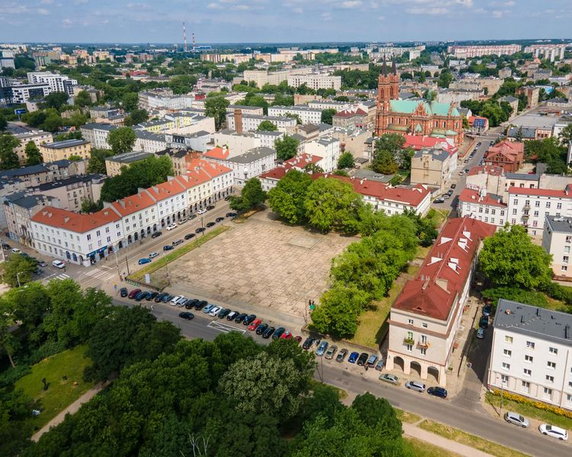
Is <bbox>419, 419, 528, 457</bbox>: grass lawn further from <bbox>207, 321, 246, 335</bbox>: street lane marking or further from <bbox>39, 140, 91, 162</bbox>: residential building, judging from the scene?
<bbox>39, 140, 91, 162</bbox>: residential building

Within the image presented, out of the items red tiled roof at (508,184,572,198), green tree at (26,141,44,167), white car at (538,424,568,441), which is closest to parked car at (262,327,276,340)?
white car at (538,424,568,441)

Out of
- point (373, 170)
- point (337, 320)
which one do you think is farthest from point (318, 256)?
point (373, 170)

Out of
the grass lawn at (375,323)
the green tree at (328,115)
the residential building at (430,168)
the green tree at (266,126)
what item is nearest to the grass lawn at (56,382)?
the grass lawn at (375,323)

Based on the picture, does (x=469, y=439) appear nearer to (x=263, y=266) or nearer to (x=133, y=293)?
(x=263, y=266)

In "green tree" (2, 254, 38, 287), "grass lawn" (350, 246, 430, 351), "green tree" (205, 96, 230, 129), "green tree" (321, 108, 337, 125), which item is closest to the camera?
"grass lawn" (350, 246, 430, 351)

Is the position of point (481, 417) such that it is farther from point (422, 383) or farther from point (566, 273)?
point (566, 273)

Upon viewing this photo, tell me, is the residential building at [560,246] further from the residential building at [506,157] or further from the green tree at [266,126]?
the green tree at [266,126]

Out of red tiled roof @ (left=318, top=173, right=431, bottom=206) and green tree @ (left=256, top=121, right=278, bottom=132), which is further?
green tree @ (left=256, top=121, right=278, bottom=132)
